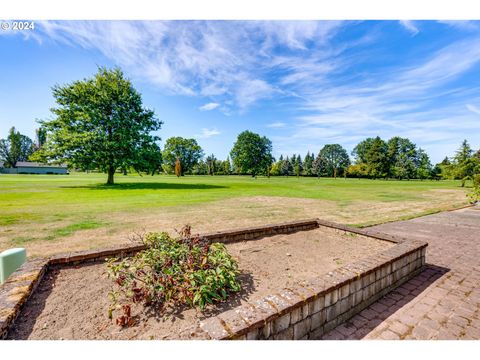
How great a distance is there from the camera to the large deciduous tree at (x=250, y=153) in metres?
60.1

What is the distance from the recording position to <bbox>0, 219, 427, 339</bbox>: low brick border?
206 cm

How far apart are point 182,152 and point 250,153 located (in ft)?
81.6

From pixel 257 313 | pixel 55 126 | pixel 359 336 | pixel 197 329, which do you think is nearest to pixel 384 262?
pixel 359 336

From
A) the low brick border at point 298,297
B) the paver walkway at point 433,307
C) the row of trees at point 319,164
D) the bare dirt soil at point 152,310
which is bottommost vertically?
the paver walkway at point 433,307

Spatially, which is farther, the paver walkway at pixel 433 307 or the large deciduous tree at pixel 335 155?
the large deciduous tree at pixel 335 155

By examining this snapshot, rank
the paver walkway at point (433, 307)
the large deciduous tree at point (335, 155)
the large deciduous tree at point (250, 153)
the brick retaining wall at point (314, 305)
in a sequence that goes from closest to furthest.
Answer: the brick retaining wall at point (314, 305), the paver walkway at point (433, 307), the large deciduous tree at point (250, 153), the large deciduous tree at point (335, 155)

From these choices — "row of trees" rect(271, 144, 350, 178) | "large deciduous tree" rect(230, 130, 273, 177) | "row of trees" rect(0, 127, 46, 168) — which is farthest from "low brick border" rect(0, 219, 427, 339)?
"row of trees" rect(0, 127, 46, 168)

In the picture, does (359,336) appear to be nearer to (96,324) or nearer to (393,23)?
(96,324)

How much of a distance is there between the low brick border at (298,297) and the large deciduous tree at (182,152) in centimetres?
6934

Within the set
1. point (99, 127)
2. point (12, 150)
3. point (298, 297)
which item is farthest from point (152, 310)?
point (12, 150)

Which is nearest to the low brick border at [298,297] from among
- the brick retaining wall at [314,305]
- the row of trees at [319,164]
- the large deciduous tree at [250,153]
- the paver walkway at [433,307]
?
the brick retaining wall at [314,305]

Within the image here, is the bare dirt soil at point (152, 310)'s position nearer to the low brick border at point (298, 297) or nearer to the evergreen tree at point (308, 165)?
the low brick border at point (298, 297)

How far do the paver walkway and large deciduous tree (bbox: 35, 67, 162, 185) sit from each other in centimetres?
2274

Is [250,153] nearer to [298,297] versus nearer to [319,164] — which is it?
[319,164]
